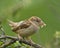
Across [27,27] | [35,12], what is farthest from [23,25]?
[35,12]

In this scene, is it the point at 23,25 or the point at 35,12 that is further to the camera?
the point at 35,12

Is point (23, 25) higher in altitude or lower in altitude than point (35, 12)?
lower

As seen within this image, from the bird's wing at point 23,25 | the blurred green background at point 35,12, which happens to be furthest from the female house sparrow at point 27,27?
the blurred green background at point 35,12

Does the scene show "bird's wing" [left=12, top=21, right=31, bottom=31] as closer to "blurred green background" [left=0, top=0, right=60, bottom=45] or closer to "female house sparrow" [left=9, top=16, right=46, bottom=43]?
"female house sparrow" [left=9, top=16, right=46, bottom=43]

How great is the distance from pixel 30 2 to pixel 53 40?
1327mm

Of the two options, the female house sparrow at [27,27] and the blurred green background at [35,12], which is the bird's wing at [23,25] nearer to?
the female house sparrow at [27,27]

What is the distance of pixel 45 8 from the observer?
712 cm

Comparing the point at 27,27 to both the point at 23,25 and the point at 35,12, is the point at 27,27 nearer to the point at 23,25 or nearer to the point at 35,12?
the point at 23,25

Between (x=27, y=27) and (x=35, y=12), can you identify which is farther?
(x=35, y=12)

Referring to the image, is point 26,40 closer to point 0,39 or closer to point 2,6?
point 0,39

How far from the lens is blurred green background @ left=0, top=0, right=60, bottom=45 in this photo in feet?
20.3

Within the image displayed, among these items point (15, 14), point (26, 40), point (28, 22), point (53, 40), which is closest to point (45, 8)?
point (15, 14)

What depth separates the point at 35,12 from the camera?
725 cm

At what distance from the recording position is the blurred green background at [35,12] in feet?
20.3
